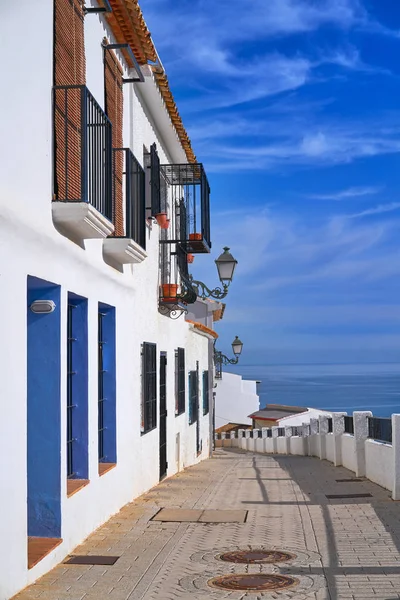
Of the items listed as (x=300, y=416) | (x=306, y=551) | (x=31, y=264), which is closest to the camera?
(x=31, y=264)

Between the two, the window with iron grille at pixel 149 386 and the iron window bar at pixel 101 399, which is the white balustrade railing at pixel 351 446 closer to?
the window with iron grille at pixel 149 386

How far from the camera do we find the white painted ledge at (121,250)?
9984 millimetres

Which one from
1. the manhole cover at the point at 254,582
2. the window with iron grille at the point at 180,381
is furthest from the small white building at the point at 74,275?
the window with iron grille at the point at 180,381

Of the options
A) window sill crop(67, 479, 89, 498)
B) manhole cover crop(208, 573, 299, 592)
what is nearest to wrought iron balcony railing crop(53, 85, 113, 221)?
window sill crop(67, 479, 89, 498)

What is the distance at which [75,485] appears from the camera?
336 inches

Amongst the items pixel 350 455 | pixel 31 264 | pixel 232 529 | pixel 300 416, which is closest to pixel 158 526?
pixel 232 529

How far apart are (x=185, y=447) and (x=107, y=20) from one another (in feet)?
36.6

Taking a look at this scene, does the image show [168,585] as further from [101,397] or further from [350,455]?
[350,455]

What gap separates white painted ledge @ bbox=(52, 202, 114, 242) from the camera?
7598mm

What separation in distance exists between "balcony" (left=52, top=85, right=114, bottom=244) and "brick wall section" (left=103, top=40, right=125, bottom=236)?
1.59 m

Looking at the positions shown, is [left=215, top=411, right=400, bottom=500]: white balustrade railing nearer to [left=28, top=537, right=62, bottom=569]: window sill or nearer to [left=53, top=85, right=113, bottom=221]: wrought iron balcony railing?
[left=53, top=85, right=113, bottom=221]: wrought iron balcony railing

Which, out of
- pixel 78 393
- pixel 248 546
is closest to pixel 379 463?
pixel 248 546

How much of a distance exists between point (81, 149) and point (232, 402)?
2118 inches

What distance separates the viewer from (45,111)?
7496mm
